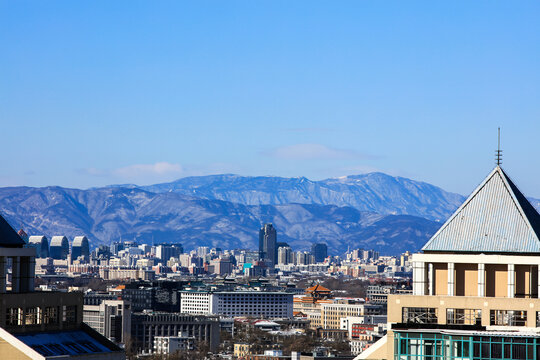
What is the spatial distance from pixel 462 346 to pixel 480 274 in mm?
4657

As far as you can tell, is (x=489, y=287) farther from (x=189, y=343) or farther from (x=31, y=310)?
Result: (x=189, y=343)

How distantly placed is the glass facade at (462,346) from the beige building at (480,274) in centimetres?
36

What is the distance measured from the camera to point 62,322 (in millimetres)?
40656

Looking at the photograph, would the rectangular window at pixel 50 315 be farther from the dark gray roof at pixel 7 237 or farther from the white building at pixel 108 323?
the white building at pixel 108 323

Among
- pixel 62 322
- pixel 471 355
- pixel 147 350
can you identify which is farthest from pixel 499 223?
pixel 147 350

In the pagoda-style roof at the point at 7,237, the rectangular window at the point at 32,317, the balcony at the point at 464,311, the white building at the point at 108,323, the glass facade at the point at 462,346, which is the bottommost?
the white building at the point at 108,323

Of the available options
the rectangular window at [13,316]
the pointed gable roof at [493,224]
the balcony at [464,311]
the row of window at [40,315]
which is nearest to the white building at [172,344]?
the row of window at [40,315]

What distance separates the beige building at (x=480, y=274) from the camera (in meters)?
36.0

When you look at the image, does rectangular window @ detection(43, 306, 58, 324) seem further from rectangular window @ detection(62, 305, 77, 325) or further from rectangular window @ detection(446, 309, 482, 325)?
rectangular window @ detection(446, 309, 482, 325)

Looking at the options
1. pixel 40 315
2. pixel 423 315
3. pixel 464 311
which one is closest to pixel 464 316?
pixel 464 311

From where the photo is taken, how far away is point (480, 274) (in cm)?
3719

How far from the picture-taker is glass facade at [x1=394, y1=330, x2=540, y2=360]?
32406mm

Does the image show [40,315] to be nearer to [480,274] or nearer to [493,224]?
[480,274]

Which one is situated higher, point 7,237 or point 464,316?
point 7,237
